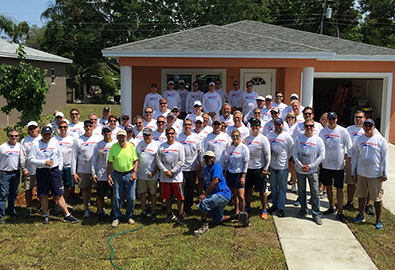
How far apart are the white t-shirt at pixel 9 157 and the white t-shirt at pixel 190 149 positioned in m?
2.93

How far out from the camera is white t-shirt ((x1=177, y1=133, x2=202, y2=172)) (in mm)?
7137

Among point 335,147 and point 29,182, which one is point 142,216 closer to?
point 29,182

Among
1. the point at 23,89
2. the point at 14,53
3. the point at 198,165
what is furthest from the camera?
the point at 14,53

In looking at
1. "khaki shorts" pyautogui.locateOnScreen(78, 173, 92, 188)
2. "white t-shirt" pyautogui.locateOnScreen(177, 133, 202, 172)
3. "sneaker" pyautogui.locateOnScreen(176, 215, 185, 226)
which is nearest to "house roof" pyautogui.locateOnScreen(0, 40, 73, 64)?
"khaki shorts" pyautogui.locateOnScreen(78, 173, 92, 188)

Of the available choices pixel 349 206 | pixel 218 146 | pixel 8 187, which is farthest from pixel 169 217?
pixel 349 206

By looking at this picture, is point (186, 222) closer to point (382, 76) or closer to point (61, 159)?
point (61, 159)

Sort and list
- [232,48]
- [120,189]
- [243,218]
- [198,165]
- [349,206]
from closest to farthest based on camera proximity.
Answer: [243,218] < [120,189] < [198,165] < [349,206] < [232,48]

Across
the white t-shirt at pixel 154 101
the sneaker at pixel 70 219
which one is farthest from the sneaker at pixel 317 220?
the white t-shirt at pixel 154 101

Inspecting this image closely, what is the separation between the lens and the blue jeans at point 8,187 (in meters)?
7.01

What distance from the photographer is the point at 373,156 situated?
21.4ft

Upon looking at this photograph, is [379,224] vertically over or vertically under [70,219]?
over

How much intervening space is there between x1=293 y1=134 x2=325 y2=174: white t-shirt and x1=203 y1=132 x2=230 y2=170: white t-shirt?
50.5 inches

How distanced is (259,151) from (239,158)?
45cm

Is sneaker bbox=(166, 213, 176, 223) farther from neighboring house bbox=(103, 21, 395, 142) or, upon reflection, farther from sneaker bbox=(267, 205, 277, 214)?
neighboring house bbox=(103, 21, 395, 142)
